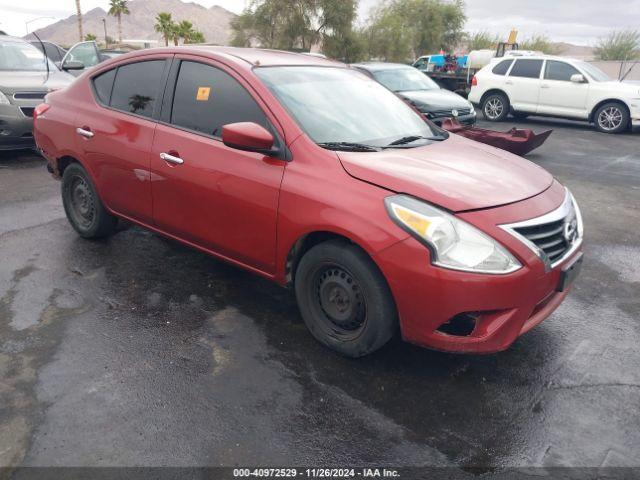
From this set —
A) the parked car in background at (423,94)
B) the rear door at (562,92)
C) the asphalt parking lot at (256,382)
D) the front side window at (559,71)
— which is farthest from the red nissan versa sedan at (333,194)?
the front side window at (559,71)

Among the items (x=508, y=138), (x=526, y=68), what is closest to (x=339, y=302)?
(x=508, y=138)

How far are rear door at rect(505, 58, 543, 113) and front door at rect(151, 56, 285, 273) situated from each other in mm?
11676

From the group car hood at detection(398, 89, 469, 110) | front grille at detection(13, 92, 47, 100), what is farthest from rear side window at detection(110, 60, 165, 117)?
car hood at detection(398, 89, 469, 110)

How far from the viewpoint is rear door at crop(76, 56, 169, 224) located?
12.5 feet

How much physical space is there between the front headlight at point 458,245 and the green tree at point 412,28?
46.6 meters

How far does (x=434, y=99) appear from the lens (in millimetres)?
10414

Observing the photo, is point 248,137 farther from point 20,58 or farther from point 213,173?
point 20,58

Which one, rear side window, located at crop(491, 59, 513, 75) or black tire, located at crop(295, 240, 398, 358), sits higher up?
rear side window, located at crop(491, 59, 513, 75)

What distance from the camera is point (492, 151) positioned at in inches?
145

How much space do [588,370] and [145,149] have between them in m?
3.26

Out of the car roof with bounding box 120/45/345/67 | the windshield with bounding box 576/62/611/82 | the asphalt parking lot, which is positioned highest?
the windshield with bounding box 576/62/611/82

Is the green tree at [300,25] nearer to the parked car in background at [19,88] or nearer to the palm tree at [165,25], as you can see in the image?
the palm tree at [165,25]

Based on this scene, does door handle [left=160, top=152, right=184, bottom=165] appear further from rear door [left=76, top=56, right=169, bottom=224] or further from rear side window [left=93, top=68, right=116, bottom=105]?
rear side window [left=93, top=68, right=116, bottom=105]

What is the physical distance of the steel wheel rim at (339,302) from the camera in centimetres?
289
